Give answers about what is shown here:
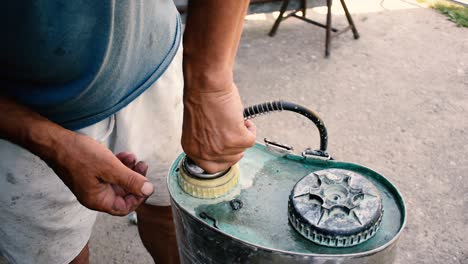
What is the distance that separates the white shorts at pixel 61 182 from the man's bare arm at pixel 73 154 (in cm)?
9

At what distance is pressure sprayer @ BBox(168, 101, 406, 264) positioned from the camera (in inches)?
30.4

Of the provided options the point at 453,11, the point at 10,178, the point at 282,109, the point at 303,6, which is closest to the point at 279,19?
the point at 303,6

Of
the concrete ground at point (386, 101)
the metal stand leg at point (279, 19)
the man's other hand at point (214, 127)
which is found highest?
the man's other hand at point (214, 127)

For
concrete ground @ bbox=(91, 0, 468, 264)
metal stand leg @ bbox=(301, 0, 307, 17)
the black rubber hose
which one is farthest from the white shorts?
metal stand leg @ bbox=(301, 0, 307, 17)

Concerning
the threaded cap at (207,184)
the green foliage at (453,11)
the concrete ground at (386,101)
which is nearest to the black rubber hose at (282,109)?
the threaded cap at (207,184)

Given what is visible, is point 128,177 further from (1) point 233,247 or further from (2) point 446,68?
(2) point 446,68

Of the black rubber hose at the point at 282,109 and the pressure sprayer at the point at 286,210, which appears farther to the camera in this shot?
the black rubber hose at the point at 282,109

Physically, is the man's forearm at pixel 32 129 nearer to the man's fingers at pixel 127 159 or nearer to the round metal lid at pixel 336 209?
the man's fingers at pixel 127 159

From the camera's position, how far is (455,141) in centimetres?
221

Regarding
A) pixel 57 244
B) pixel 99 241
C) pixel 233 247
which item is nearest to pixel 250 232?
pixel 233 247

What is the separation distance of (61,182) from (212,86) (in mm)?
491

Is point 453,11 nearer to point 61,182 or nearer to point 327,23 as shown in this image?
point 327,23

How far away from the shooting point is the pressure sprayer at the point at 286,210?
772mm

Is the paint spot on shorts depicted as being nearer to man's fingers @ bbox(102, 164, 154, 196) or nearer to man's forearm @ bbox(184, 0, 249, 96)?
man's fingers @ bbox(102, 164, 154, 196)
